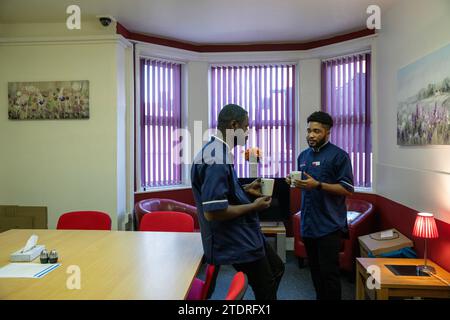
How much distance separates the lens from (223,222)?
1776mm

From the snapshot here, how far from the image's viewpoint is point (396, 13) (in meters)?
3.38

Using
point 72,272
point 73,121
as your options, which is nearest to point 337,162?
point 72,272

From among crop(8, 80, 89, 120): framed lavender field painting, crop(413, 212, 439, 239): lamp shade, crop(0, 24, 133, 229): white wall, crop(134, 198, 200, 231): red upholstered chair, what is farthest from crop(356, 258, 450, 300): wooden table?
crop(8, 80, 89, 120): framed lavender field painting

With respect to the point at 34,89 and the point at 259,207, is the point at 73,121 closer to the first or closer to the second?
the point at 34,89

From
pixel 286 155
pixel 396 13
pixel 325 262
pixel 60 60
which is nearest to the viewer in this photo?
pixel 325 262

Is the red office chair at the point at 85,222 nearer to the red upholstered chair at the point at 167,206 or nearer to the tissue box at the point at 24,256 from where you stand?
the tissue box at the point at 24,256

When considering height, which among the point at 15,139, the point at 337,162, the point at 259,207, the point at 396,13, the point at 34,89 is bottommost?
the point at 259,207

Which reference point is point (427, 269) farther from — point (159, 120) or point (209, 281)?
point (159, 120)

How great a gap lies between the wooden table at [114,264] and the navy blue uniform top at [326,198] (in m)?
0.82

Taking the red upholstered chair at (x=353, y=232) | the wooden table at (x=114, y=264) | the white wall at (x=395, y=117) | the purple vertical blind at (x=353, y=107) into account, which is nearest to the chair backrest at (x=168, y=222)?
the wooden table at (x=114, y=264)

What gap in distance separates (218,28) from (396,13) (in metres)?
1.92

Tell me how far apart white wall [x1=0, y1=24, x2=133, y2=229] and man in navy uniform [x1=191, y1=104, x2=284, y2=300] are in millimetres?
2405

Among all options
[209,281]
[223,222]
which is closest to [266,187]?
[223,222]

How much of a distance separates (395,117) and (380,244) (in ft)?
4.24
